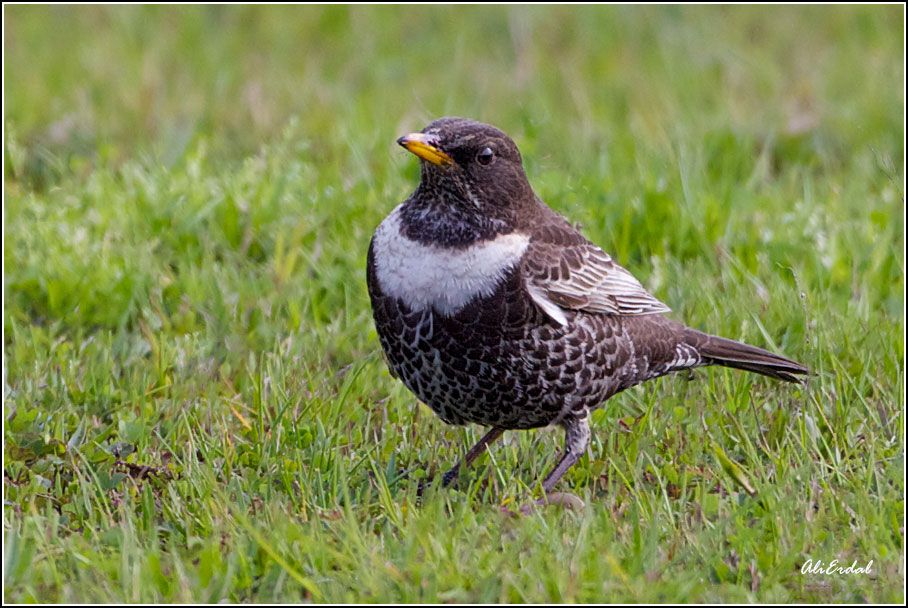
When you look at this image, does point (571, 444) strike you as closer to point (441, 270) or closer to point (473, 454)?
point (473, 454)

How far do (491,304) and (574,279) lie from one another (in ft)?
1.32

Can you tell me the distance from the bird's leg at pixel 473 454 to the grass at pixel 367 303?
2.0 inches

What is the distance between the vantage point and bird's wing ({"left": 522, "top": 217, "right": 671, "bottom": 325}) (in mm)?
4285

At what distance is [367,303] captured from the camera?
18.6 ft

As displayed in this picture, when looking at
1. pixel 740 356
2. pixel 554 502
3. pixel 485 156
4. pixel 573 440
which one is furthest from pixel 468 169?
pixel 740 356

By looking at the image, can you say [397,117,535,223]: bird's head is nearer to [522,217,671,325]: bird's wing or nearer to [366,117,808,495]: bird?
[366,117,808,495]: bird

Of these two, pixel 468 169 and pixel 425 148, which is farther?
pixel 468 169

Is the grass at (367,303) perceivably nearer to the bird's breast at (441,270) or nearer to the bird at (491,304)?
the bird at (491,304)

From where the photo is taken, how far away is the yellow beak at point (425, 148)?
4.16 meters

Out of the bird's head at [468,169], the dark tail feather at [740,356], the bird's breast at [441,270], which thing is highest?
the bird's head at [468,169]
